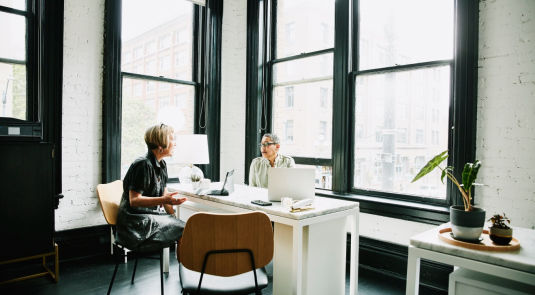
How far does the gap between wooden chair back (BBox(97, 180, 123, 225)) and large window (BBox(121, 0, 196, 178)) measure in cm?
72

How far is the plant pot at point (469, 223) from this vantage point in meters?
1.58

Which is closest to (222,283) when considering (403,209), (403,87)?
(403,209)

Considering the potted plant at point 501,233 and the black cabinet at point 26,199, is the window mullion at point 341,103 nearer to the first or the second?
the potted plant at point 501,233

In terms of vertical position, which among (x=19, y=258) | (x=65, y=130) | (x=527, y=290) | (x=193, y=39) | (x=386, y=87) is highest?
(x=193, y=39)

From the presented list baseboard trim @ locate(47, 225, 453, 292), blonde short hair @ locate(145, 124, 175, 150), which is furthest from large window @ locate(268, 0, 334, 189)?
blonde short hair @ locate(145, 124, 175, 150)

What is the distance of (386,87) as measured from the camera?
3.26 metres

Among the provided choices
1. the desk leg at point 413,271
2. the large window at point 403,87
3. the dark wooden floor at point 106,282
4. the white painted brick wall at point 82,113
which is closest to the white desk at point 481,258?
the desk leg at point 413,271

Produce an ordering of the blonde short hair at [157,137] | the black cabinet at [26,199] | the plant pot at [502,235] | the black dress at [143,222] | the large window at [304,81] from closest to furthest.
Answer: the plant pot at [502,235]
the black dress at [143,222]
the blonde short hair at [157,137]
the black cabinet at [26,199]
the large window at [304,81]

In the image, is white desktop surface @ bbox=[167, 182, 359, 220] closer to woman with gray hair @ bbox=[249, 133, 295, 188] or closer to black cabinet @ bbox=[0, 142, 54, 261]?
woman with gray hair @ bbox=[249, 133, 295, 188]

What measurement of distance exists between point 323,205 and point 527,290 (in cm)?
117

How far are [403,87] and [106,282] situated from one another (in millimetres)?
3241

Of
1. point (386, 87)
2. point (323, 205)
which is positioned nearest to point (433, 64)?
point (386, 87)

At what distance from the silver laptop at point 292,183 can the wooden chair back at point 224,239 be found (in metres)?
0.68

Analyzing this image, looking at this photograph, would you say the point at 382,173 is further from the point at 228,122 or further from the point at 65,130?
the point at 65,130
